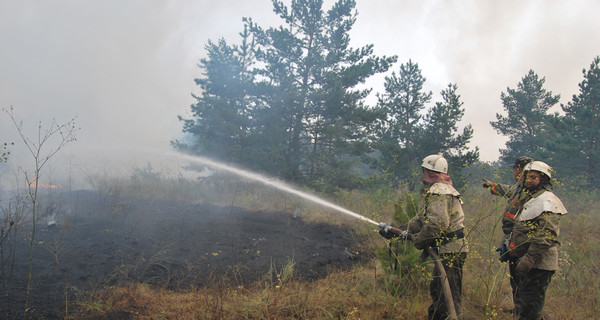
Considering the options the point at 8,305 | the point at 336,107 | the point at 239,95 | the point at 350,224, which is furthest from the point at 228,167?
the point at 8,305

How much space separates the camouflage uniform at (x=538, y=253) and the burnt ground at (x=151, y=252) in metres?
2.86

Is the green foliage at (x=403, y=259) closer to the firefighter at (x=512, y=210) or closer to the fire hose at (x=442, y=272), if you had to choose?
the fire hose at (x=442, y=272)

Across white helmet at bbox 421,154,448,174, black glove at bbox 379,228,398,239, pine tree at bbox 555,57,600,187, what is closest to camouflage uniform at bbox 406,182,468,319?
white helmet at bbox 421,154,448,174

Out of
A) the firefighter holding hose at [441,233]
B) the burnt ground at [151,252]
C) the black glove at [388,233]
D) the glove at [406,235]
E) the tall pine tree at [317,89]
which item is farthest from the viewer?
the tall pine tree at [317,89]

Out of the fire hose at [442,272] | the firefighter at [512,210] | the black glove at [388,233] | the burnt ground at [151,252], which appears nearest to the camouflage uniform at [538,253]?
the firefighter at [512,210]

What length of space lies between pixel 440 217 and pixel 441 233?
0.63 ft

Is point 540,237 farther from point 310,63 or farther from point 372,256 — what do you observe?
point 310,63

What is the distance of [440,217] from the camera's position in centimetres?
321

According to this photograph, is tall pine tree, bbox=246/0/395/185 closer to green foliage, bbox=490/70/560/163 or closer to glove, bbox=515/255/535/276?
glove, bbox=515/255/535/276

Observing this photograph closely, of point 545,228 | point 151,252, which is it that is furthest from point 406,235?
point 151,252

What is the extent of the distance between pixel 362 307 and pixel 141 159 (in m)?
19.0

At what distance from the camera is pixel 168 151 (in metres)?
16.0

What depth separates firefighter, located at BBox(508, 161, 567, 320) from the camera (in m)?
2.99

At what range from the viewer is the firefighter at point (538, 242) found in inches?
118
